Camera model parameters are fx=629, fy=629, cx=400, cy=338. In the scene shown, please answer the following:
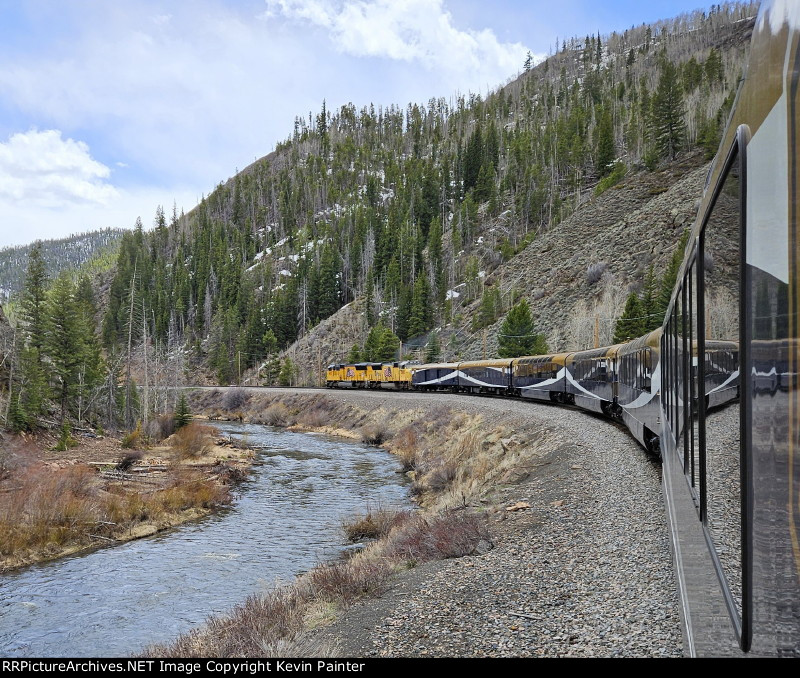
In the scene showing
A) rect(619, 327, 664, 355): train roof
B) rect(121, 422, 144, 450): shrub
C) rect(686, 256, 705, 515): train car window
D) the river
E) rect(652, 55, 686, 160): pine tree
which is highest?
rect(652, 55, 686, 160): pine tree

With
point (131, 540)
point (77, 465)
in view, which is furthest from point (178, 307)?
point (131, 540)

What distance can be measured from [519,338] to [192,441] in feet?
105

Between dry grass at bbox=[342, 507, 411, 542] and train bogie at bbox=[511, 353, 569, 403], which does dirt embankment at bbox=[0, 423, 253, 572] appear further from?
train bogie at bbox=[511, 353, 569, 403]

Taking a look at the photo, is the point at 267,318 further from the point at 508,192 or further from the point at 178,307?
the point at 508,192

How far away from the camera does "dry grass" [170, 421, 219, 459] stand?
99.0 ft

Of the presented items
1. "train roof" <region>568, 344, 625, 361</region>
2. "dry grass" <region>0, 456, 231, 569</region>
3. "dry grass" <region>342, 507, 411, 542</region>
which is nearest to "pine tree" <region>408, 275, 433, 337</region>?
"train roof" <region>568, 344, 625, 361</region>

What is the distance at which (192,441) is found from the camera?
32.6 metres

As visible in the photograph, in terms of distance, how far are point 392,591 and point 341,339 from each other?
87.1 m

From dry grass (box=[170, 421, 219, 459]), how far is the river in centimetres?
850

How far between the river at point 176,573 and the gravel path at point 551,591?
14.0 feet

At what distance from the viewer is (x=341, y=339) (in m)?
95.4

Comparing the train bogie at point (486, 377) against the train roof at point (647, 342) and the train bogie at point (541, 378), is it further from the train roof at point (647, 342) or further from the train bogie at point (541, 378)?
the train roof at point (647, 342)

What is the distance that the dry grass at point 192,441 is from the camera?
30.2 m

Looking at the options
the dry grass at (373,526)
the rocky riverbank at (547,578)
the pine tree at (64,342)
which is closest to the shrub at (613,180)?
the pine tree at (64,342)
